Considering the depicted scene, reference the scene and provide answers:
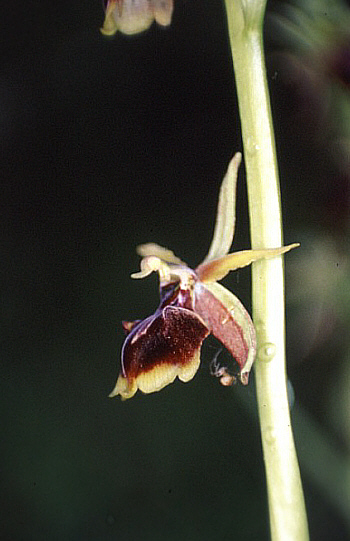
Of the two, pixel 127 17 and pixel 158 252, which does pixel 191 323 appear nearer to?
pixel 158 252

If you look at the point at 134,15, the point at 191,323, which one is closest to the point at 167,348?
the point at 191,323

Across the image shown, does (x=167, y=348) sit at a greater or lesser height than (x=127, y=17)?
lesser

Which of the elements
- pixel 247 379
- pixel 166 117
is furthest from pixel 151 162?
pixel 247 379

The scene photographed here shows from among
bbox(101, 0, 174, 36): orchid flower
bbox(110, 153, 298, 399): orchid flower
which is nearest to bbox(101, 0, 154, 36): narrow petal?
bbox(101, 0, 174, 36): orchid flower

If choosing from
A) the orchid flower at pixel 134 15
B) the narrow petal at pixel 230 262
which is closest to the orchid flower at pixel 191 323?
the narrow petal at pixel 230 262

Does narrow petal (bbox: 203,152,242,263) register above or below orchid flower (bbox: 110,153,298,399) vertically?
above

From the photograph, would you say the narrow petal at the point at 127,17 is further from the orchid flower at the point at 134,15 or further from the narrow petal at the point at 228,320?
the narrow petal at the point at 228,320

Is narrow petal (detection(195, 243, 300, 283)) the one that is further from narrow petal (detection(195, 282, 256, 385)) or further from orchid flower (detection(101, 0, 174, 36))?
orchid flower (detection(101, 0, 174, 36))
